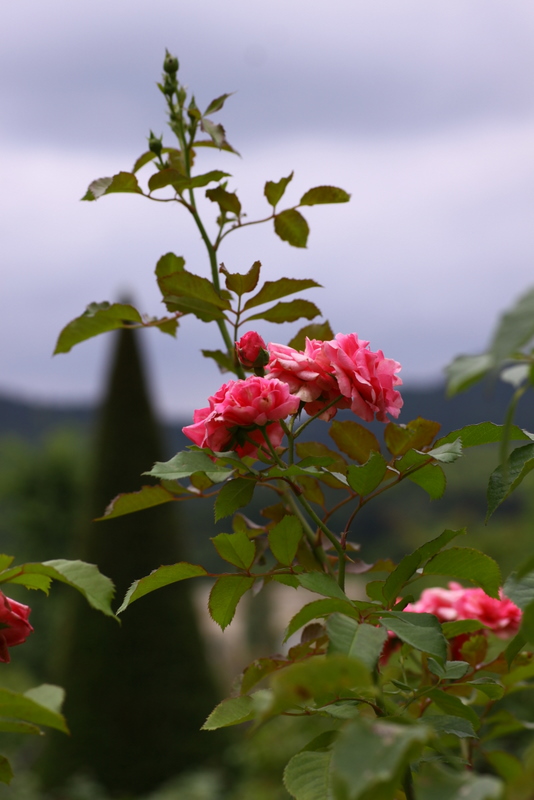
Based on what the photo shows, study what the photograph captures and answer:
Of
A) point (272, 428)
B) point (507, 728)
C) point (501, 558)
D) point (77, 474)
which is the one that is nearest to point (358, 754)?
point (272, 428)

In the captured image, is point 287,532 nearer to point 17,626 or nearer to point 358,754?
point 17,626

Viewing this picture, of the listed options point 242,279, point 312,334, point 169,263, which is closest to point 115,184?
point 169,263

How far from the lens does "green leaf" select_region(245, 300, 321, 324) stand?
1.10m

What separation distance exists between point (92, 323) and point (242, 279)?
0.24m

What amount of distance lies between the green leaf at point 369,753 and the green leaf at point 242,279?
66 cm

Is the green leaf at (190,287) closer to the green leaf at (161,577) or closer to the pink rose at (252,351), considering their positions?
the pink rose at (252,351)

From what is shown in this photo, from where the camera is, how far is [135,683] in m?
5.96

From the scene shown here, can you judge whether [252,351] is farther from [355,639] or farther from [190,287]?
[355,639]

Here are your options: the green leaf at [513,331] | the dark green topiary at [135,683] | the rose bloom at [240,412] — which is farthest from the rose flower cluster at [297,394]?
the dark green topiary at [135,683]

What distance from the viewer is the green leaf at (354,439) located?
0.97m

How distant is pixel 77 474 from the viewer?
1586 cm

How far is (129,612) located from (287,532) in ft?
17.2

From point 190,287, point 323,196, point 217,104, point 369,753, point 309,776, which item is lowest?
point 309,776

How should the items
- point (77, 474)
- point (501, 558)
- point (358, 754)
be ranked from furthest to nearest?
A: 1. point (77, 474)
2. point (501, 558)
3. point (358, 754)
